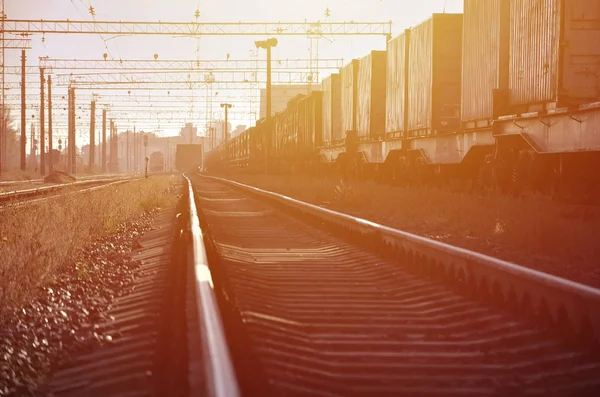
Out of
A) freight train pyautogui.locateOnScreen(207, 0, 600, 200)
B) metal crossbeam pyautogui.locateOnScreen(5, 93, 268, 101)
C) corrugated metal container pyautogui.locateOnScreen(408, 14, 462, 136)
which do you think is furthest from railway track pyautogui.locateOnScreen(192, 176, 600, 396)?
metal crossbeam pyautogui.locateOnScreen(5, 93, 268, 101)

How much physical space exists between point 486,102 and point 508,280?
33.0 feet

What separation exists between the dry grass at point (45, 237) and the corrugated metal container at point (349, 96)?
993 centimetres

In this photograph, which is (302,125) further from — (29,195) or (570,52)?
(570,52)

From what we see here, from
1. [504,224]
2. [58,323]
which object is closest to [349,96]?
[504,224]

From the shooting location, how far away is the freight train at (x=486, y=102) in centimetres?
1229

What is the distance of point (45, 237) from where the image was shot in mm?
10023

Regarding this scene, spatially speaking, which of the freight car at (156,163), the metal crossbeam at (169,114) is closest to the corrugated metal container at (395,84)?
the metal crossbeam at (169,114)

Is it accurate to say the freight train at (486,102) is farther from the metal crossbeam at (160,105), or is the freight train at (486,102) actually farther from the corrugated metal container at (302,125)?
the metal crossbeam at (160,105)

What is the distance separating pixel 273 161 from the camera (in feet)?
150

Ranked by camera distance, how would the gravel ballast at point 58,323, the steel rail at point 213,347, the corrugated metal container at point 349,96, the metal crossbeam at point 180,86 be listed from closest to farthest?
the steel rail at point 213,347 < the gravel ballast at point 58,323 < the corrugated metal container at point 349,96 < the metal crossbeam at point 180,86

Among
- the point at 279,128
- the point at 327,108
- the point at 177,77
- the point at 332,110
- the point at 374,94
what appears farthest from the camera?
the point at 177,77

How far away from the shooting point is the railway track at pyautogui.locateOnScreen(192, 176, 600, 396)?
374 centimetres

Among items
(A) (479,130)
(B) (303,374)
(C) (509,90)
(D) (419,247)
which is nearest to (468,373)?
(B) (303,374)

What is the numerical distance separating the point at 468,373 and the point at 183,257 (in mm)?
4337
